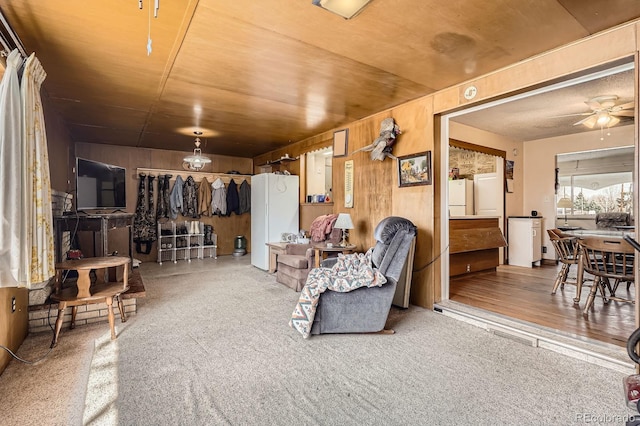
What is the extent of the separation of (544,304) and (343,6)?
11.8 ft

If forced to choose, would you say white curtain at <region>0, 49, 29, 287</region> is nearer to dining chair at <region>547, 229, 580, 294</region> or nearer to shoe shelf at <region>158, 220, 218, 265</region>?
shoe shelf at <region>158, 220, 218, 265</region>

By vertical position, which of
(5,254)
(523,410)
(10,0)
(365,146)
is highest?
(10,0)

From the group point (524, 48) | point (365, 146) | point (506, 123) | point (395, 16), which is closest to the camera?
point (395, 16)

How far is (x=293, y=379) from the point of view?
6.68ft

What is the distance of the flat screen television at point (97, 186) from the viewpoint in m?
4.05

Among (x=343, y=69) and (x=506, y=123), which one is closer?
(x=343, y=69)

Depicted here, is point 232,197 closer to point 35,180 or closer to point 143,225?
point 143,225

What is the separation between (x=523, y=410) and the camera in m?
1.74

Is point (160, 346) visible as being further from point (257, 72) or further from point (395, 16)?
point (395, 16)

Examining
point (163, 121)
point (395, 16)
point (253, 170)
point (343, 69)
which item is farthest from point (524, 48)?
point (253, 170)

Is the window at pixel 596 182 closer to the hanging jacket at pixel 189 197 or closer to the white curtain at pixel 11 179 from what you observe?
the hanging jacket at pixel 189 197

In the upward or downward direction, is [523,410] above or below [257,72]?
below

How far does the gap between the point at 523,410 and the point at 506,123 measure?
4.76 m

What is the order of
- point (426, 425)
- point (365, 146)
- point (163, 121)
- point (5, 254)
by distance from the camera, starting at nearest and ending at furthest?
point (426, 425), point (5, 254), point (365, 146), point (163, 121)
